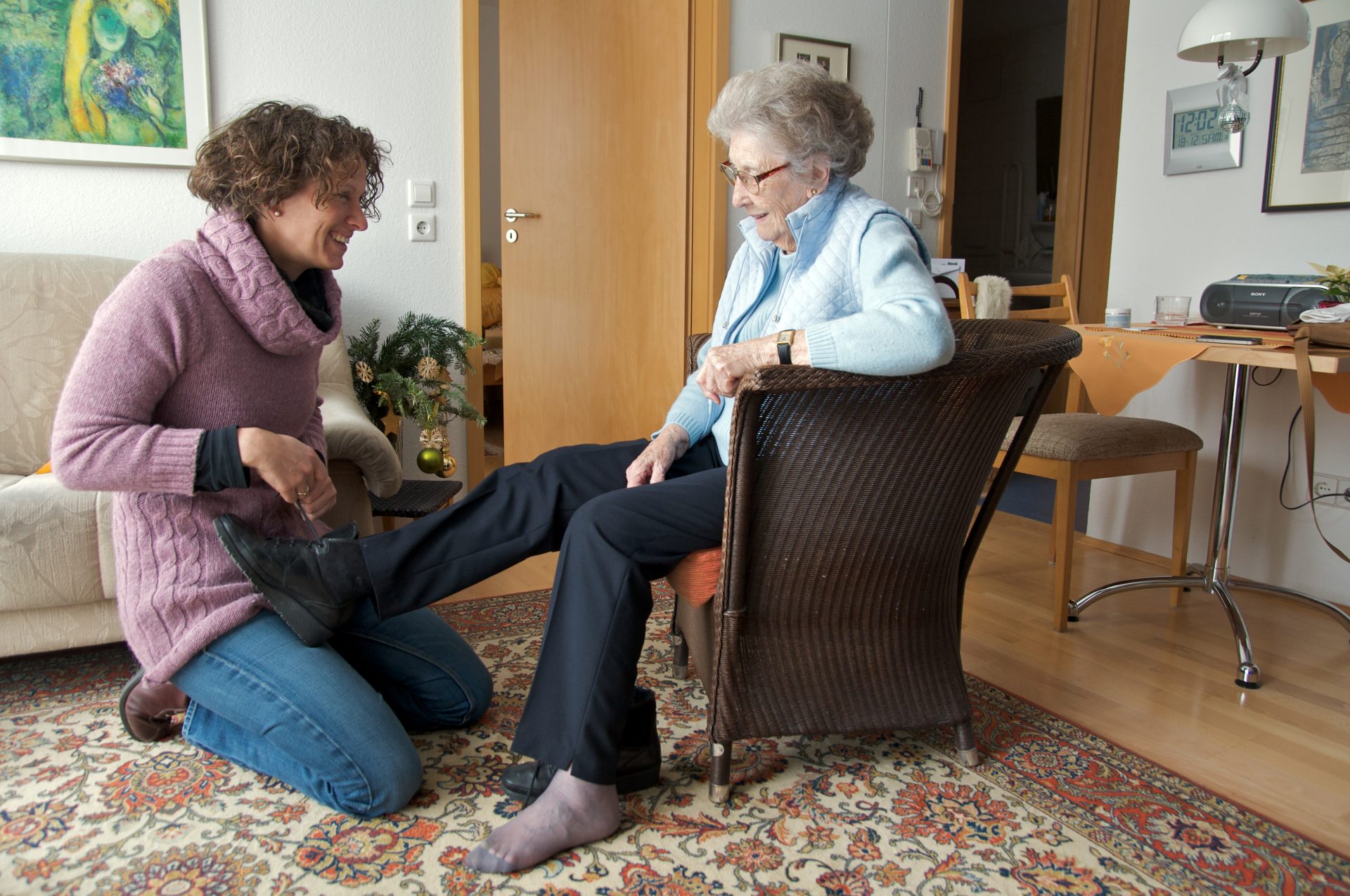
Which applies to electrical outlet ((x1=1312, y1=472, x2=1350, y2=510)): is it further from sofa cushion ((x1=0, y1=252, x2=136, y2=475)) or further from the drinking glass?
sofa cushion ((x1=0, y1=252, x2=136, y2=475))

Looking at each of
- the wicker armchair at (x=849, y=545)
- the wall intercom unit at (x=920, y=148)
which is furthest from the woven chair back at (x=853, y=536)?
the wall intercom unit at (x=920, y=148)

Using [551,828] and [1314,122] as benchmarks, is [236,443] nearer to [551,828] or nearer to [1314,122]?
[551,828]

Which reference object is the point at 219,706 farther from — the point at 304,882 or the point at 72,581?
the point at 72,581

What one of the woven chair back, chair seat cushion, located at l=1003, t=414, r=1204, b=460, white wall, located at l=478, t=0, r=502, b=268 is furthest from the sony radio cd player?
white wall, located at l=478, t=0, r=502, b=268

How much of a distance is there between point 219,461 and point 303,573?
200 mm

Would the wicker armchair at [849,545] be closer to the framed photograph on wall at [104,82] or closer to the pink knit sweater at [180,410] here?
the pink knit sweater at [180,410]

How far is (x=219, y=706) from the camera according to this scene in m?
1.45

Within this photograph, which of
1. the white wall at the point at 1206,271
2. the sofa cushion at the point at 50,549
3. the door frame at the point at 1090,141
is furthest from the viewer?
the door frame at the point at 1090,141

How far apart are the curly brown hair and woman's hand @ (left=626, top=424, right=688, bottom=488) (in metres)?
0.64

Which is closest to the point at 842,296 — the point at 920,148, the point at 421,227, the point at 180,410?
the point at 180,410

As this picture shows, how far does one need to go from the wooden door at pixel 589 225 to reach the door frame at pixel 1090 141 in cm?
162

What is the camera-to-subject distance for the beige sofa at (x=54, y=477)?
5.85 feet

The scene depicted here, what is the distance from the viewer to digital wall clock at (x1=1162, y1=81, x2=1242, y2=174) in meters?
2.75

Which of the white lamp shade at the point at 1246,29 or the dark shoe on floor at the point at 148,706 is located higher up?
the white lamp shade at the point at 1246,29
